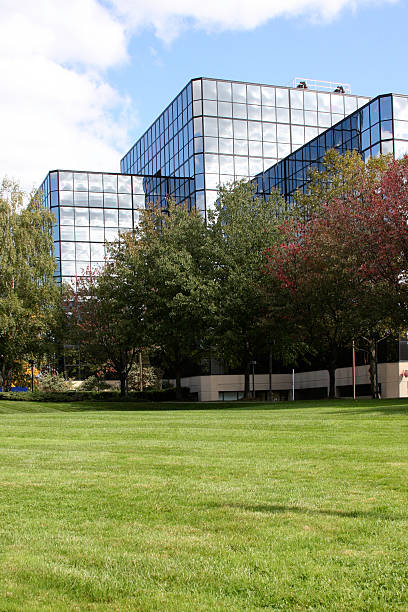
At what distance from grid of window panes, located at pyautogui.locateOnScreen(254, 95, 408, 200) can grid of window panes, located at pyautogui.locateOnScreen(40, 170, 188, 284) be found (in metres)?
11.0

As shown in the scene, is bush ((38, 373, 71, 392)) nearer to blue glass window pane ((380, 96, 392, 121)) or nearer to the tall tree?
the tall tree

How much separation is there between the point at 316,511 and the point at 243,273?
2980 centimetres

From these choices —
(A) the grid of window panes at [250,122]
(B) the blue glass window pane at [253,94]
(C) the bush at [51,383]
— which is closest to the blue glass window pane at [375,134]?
(A) the grid of window panes at [250,122]

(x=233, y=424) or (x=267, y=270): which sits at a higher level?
(x=267, y=270)

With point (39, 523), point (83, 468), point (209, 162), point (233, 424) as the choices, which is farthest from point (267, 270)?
point (209, 162)

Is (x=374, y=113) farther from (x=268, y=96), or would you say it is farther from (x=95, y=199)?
(x=95, y=199)

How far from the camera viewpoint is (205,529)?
6742 millimetres

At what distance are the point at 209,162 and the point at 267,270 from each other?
39.0 metres

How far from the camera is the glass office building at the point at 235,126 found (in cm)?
7231

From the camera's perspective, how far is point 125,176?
78875 millimetres

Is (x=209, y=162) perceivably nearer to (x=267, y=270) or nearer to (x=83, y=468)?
(x=267, y=270)

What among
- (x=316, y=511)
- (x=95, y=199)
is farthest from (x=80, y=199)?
(x=316, y=511)

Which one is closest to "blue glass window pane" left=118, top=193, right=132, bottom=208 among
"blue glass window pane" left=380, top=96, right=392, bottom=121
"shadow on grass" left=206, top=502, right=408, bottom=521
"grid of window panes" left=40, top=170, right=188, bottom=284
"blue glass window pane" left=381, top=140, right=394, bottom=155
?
"grid of window panes" left=40, top=170, right=188, bottom=284

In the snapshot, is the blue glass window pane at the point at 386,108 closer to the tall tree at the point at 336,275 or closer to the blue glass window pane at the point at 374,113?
the blue glass window pane at the point at 374,113
